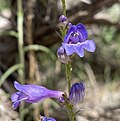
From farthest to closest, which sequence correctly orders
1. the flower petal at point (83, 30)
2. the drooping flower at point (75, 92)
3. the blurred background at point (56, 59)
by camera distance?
the blurred background at point (56, 59)
the flower petal at point (83, 30)
the drooping flower at point (75, 92)

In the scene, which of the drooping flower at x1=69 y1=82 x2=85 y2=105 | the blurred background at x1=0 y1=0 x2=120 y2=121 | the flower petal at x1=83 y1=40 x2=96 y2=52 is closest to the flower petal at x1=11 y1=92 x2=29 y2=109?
the drooping flower at x1=69 y1=82 x2=85 y2=105

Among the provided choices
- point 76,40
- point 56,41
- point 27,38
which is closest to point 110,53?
point 56,41

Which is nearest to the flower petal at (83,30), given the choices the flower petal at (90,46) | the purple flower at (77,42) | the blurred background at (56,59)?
the purple flower at (77,42)

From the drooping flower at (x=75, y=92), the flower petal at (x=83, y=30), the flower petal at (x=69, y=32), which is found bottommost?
the drooping flower at (x=75, y=92)

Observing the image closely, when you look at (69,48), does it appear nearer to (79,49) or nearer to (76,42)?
(79,49)

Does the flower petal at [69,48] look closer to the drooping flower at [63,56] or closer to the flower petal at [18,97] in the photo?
the drooping flower at [63,56]

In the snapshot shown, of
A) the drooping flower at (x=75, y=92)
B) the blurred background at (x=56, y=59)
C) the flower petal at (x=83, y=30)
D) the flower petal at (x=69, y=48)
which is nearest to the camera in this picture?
the flower petal at (x=69, y=48)

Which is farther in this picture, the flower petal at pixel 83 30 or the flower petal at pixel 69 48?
the flower petal at pixel 83 30

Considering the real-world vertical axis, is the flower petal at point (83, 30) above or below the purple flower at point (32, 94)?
above
